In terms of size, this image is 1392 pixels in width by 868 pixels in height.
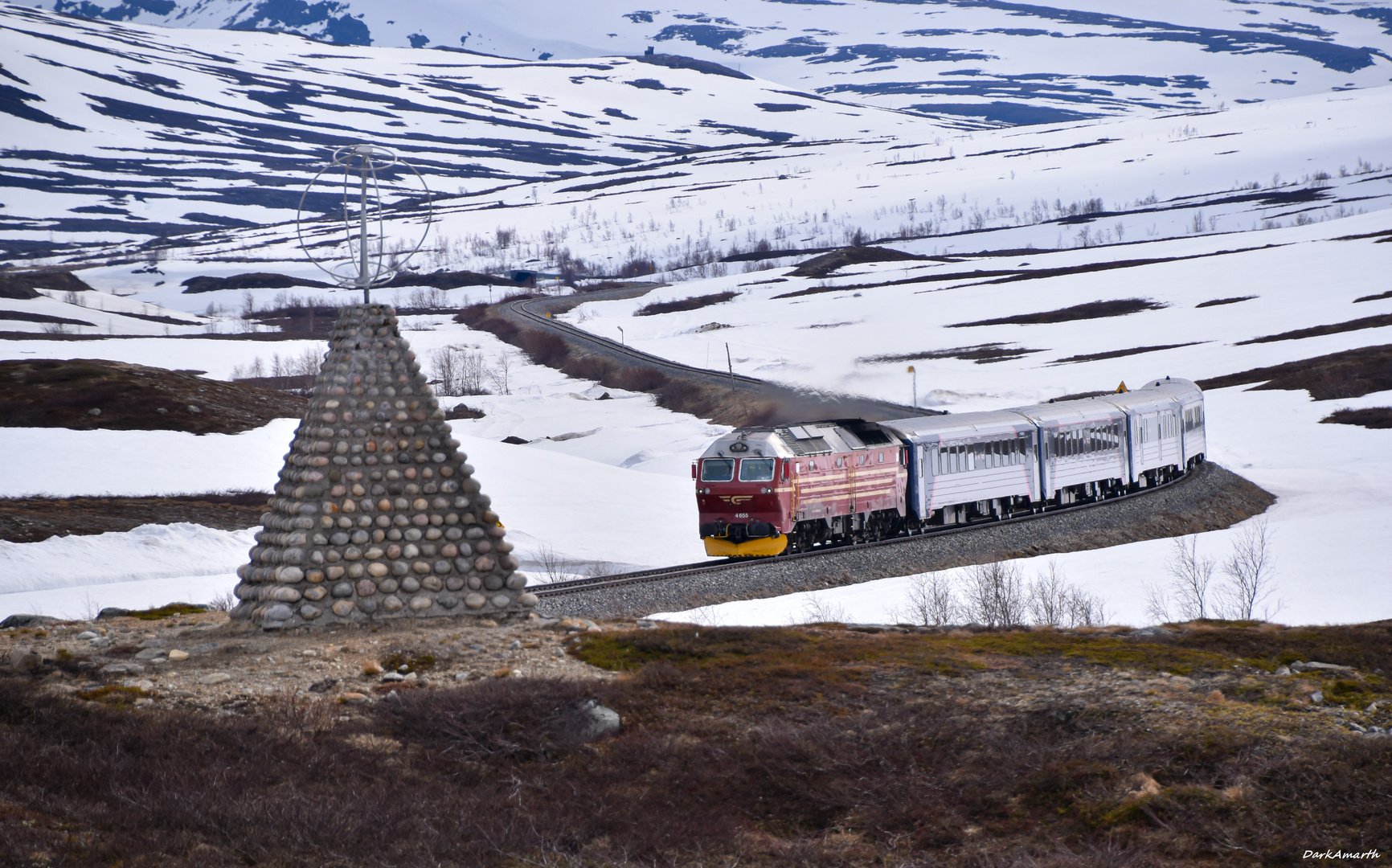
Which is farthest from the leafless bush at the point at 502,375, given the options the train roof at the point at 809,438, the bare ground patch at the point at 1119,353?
the train roof at the point at 809,438

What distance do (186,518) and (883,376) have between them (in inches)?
1975

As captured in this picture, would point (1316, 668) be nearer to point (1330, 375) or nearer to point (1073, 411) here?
point (1073, 411)

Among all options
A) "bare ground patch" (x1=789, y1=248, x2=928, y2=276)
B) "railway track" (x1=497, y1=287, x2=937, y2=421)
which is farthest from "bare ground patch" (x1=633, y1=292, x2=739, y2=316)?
"bare ground patch" (x1=789, y1=248, x2=928, y2=276)

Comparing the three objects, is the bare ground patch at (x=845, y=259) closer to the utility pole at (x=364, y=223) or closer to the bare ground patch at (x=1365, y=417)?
the bare ground patch at (x=1365, y=417)

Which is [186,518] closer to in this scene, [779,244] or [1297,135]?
[779,244]

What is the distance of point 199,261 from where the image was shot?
18525cm

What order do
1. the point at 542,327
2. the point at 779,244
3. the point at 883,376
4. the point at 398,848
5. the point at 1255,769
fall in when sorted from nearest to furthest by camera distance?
the point at 398,848 → the point at 1255,769 → the point at 883,376 → the point at 542,327 → the point at 779,244

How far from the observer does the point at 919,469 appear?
35.9m

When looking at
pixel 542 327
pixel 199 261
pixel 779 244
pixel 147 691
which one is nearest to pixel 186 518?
pixel 147 691

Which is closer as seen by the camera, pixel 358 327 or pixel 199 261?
pixel 358 327

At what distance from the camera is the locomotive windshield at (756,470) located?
3067 cm

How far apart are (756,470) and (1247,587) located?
1207 cm

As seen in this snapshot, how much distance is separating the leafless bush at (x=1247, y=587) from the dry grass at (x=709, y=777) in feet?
38.3

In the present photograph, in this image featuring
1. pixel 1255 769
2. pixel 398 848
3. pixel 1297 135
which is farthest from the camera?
pixel 1297 135
